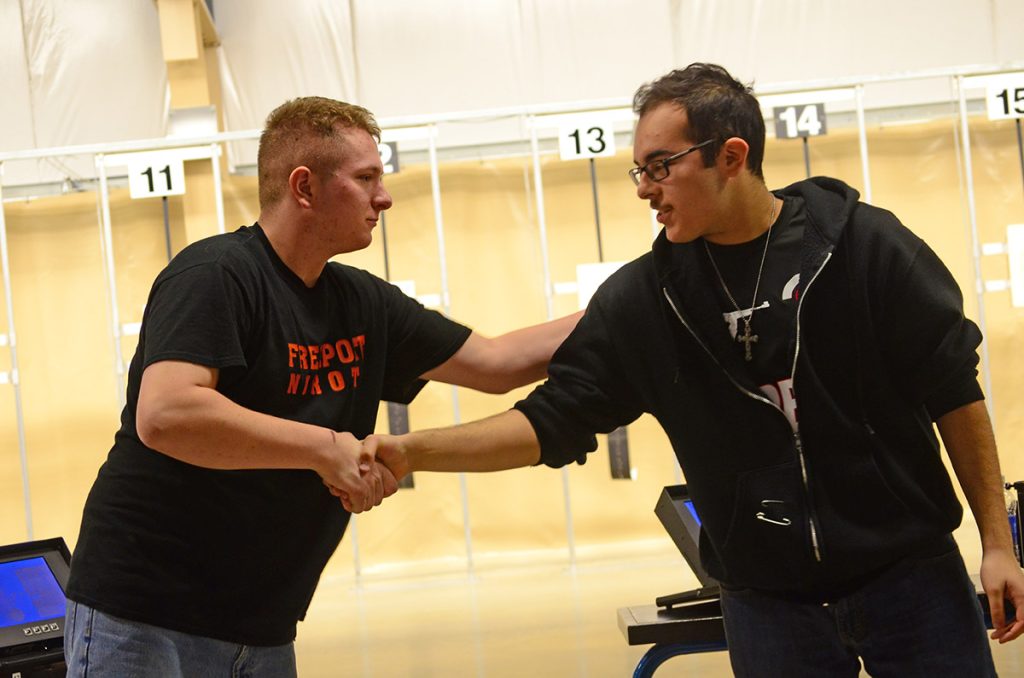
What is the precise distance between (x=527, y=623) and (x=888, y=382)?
4077mm

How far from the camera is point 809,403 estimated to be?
1819mm

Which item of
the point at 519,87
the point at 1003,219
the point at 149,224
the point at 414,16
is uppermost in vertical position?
the point at 414,16

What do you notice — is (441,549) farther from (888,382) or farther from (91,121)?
(888,382)

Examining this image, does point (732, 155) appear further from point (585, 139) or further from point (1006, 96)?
point (1006, 96)

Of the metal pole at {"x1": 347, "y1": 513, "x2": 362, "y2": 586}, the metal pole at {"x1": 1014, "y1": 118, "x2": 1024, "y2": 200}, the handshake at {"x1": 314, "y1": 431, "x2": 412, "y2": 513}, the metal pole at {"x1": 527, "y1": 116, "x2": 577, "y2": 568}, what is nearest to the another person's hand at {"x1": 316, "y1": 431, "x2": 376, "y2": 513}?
the handshake at {"x1": 314, "y1": 431, "x2": 412, "y2": 513}

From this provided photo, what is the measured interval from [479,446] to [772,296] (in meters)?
0.63

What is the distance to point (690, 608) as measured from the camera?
2.74 meters

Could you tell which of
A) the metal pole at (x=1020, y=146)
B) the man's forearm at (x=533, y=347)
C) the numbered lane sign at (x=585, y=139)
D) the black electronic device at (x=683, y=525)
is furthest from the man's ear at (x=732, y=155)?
the metal pole at (x=1020, y=146)

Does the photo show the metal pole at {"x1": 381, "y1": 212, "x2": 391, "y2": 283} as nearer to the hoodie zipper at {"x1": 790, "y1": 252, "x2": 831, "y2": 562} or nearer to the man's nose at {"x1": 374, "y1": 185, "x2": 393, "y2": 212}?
the man's nose at {"x1": 374, "y1": 185, "x2": 393, "y2": 212}

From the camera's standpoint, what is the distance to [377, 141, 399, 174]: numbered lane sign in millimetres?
6836

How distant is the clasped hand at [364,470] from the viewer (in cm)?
199

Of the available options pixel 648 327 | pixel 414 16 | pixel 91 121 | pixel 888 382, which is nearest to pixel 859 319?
pixel 888 382

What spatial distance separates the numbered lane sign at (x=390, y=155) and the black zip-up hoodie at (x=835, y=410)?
5.13m

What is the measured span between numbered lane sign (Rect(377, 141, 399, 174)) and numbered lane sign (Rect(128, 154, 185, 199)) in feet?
4.06
